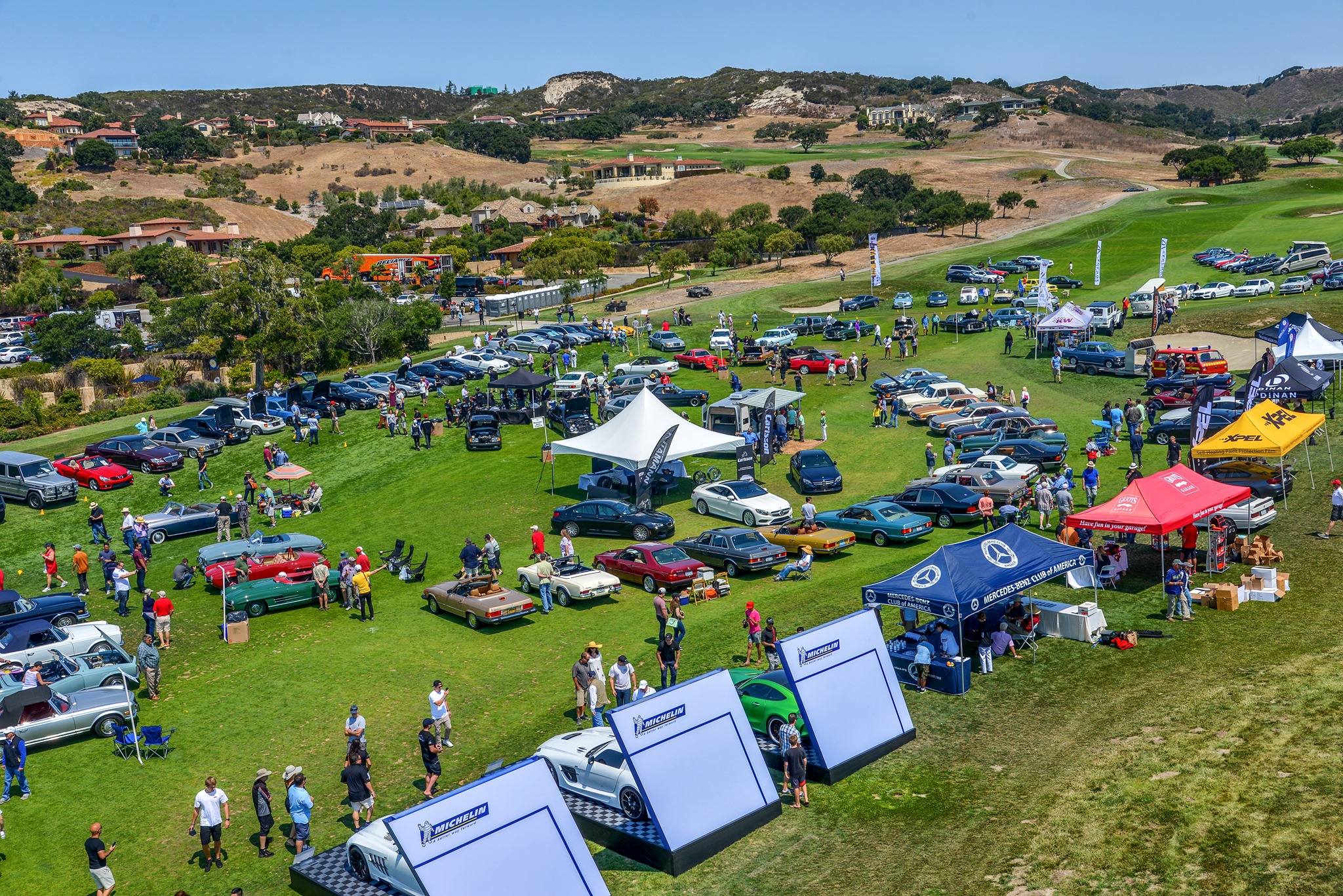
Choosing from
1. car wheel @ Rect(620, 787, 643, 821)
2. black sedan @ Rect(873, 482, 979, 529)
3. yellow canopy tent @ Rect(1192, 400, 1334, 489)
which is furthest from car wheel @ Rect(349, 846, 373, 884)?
yellow canopy tent @ Rect(1192, 400, 1334, 489)

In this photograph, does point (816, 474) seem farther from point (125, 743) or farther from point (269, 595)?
point (125, 743)

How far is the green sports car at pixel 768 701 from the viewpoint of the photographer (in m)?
18.0

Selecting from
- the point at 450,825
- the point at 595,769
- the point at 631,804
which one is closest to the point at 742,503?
the point at 595,769

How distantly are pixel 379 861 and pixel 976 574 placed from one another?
40.6 ft

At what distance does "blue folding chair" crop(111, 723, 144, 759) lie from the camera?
788 inches

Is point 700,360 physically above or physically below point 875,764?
above

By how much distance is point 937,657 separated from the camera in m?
20.4

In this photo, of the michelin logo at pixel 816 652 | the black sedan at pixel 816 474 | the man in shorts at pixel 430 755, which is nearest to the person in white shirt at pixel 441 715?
the man in shorts at pixel 430 755

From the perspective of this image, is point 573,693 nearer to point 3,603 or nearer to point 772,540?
point 772,540

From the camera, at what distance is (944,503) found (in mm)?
30938

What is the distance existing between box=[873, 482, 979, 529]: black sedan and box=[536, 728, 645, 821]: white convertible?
53.6 ft

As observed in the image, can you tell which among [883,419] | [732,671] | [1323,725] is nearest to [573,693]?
[732,671]

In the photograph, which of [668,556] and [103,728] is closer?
[103,728]

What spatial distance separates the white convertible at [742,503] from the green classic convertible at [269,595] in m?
12.3
